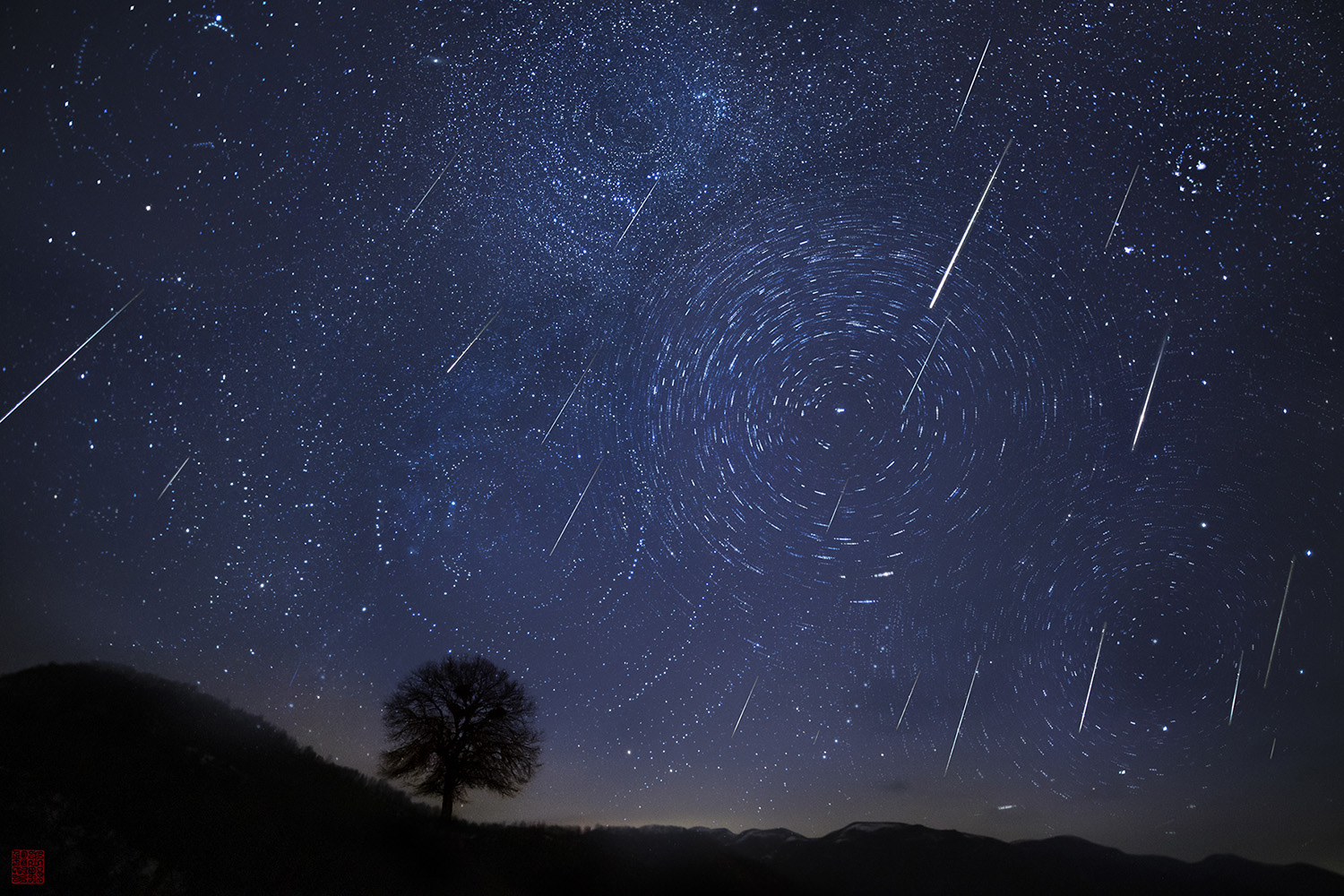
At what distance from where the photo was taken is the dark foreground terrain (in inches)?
426

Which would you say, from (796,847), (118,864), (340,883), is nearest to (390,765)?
(340,883)

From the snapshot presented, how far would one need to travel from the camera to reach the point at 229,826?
1247cm

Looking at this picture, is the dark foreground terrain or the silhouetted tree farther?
the silhouetted tree

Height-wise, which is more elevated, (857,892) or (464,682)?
(464,682)

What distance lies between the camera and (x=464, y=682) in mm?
21219

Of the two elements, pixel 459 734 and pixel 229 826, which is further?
pixel 459 734

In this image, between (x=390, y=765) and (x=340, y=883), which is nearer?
(x=340, y=883)

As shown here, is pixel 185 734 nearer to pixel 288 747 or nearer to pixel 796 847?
pixel 288 747

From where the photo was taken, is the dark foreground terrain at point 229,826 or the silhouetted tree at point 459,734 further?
the silhouetted tree at point 459,734

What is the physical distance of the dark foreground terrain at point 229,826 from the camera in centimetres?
1081

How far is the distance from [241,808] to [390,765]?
696cm

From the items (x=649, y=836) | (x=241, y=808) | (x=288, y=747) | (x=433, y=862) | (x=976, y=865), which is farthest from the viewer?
(x=976, y=865)

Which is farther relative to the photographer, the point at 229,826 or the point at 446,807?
the point at 446,807

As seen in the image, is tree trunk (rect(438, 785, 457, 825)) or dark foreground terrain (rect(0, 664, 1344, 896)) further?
tree trunk (rect(438, 785, 457, 825))
